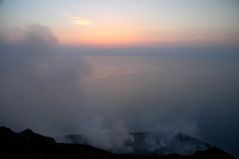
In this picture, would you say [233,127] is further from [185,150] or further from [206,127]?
[185,150]

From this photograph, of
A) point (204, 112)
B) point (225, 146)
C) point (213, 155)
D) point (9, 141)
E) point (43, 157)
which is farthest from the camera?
point (204, 112)

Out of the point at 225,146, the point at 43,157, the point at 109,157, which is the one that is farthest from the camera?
the point at 225,146

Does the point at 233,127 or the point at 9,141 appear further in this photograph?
the point at 233,127

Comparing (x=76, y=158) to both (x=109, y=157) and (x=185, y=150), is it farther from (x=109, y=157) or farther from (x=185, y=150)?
(x=185, y=150)

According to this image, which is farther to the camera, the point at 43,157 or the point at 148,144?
the point at 148,144

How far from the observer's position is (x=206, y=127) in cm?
5350

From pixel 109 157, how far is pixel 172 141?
68.3ft

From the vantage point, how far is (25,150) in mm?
22578

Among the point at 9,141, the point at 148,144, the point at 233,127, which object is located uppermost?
the point at 9,141

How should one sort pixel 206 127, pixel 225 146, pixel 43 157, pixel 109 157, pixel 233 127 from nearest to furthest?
pixel 43 157 < pixel 109 157 < pixel 225 146 < pixel 233 127 < pixel 206 127

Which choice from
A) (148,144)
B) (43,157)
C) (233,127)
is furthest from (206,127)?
(43,157)

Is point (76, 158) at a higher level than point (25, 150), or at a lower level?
lower

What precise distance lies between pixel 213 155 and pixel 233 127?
55.6 feet

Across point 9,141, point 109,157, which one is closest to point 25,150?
point 9,141
